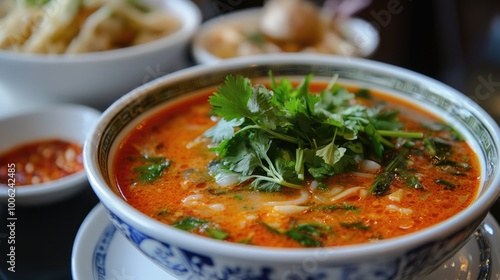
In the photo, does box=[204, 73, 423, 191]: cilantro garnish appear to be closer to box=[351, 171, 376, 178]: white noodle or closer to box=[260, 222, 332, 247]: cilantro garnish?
box=[351, 171, 376, 178]: white noodle

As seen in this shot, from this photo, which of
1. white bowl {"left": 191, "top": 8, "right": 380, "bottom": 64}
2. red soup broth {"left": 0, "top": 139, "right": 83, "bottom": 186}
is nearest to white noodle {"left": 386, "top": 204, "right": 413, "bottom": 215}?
red soup broth {"left": 0, "top": 139, "right": 83, "bottom": 186}

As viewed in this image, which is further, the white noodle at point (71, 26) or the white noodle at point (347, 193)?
the white noodle at point (71, 26)

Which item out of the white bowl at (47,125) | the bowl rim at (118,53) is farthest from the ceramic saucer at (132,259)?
the bowl rim at (118,53)

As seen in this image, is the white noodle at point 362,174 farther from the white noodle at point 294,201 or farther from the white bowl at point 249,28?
Answer: the white bowl at point 249,28

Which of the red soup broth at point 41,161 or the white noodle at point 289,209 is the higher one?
the white noodle at point 289,209

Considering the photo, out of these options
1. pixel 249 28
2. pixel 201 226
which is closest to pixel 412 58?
pixel 249 28

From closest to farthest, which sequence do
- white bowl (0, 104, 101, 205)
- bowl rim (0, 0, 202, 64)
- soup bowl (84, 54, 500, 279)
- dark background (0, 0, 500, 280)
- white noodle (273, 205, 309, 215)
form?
soup bowl (84, 54, 500, 279) → white noodle (273, 205, 309, 215) → dark background (0, 0, 500, 280) → white bowl (0, 104, 101, 205) → bowl rim (0, 0, 202, 64)

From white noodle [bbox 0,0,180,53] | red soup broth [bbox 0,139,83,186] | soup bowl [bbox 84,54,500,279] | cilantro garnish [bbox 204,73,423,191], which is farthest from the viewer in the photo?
white noodle [bbox 0,0,180,53]
